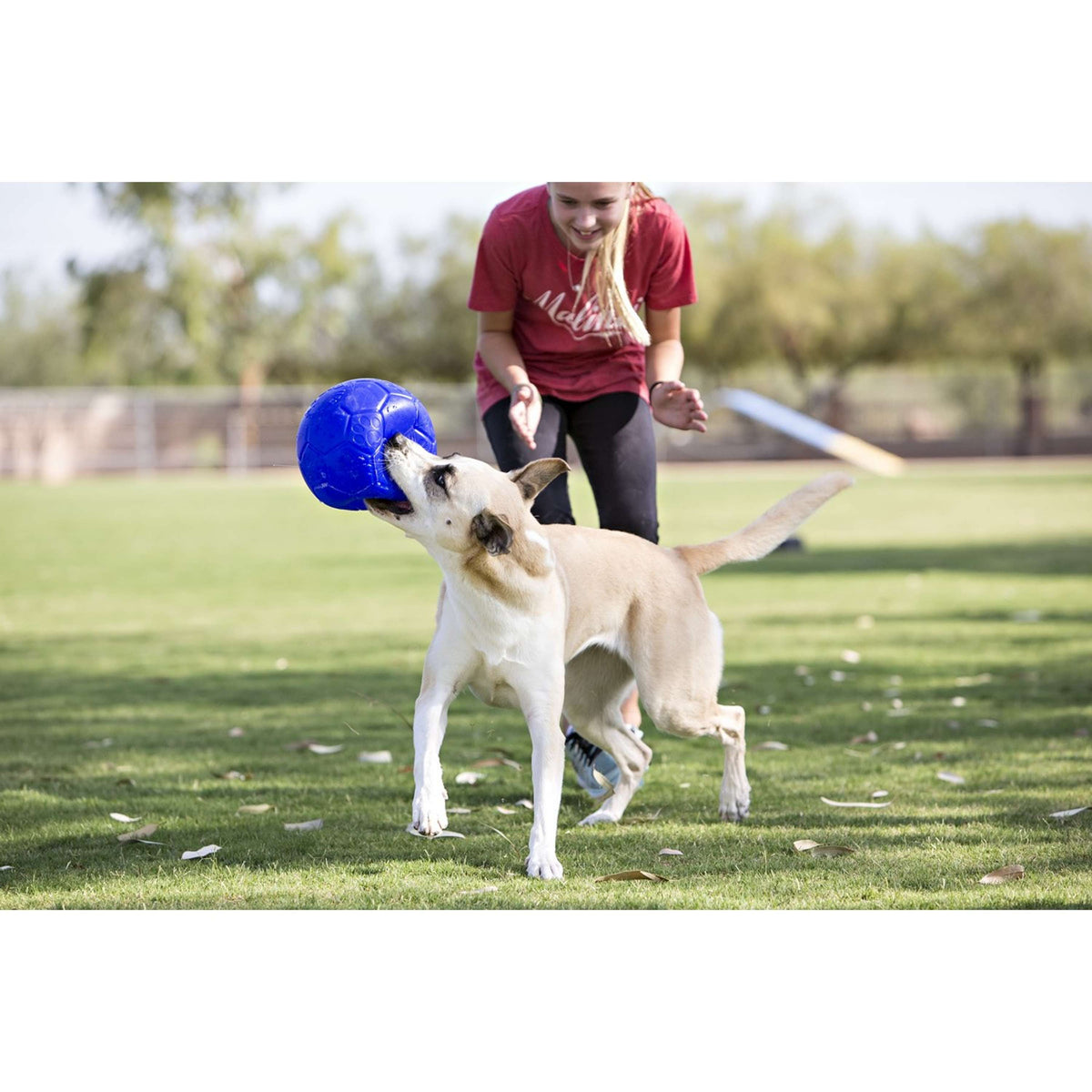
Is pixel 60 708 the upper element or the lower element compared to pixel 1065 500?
upper

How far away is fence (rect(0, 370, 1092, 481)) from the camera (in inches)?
1684

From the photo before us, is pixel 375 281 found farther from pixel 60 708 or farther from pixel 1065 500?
pixel 60 708

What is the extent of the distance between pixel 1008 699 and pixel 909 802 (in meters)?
2.34

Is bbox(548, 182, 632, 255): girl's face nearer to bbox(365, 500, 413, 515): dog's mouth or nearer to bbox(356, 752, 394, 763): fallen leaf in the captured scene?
bbox(365, 500, 413, 515): dog's mouth

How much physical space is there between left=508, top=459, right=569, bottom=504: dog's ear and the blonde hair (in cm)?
106

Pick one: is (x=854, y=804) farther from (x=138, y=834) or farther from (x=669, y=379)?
(x=138, y=834)

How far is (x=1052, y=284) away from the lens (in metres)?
48.6

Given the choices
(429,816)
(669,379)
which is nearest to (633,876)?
(429,816)

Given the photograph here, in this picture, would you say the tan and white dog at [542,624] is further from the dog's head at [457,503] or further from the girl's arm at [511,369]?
the girl's arm at [511,369]

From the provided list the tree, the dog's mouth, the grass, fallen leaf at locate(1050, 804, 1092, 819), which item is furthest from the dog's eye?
the tree

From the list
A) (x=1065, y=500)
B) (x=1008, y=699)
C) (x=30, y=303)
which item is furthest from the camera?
(x=30, y=303)

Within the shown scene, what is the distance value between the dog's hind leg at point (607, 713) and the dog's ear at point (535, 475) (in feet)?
2.66

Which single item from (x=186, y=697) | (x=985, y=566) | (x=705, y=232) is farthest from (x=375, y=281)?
(x=186, y=697)

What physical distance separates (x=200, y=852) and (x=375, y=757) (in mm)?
1664
